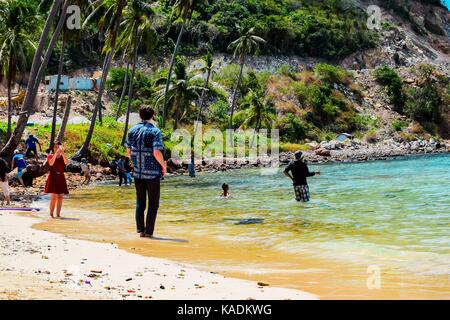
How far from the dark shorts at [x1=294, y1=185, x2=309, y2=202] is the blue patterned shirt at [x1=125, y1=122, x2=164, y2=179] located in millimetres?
7911

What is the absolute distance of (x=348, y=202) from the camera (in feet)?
64.2

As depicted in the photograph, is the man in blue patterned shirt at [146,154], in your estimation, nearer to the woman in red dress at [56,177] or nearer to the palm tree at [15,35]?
the woman in red dress at [56,177]

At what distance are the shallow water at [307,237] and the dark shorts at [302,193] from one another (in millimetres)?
389

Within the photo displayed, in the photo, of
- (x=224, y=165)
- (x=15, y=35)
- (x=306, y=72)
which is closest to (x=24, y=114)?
(x=15, y=35)

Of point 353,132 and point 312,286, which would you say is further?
point 353,132

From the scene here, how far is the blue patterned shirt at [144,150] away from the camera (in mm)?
10633

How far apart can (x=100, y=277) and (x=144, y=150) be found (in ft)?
12.9

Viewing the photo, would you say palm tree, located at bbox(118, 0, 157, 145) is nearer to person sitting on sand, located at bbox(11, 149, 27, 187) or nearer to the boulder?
person sitting on sand, located at bbox(11, 149, 27, 187)

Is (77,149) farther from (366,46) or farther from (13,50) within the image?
(366,46)

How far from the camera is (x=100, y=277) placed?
23.1ft

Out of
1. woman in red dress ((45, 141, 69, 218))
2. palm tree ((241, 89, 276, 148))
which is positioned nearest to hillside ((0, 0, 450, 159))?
palm tree ((241, 89, 276, 148))

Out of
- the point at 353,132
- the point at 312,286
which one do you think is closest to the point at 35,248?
the point at 312,286
